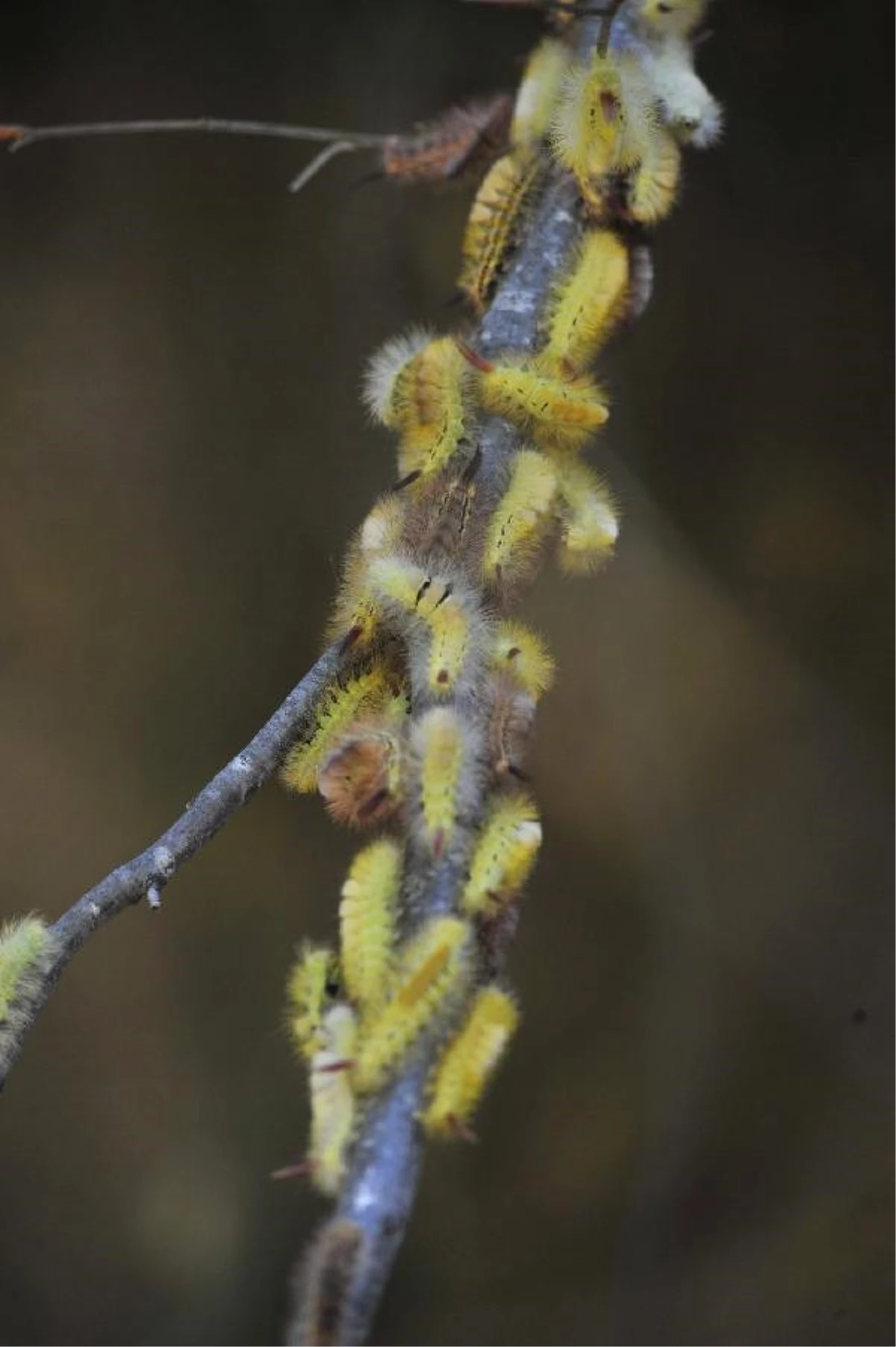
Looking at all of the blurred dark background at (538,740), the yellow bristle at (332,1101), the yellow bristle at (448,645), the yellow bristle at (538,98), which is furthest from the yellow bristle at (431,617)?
the blurred dark background at (538,740)

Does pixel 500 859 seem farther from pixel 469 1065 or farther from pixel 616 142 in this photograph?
pixel 616 142

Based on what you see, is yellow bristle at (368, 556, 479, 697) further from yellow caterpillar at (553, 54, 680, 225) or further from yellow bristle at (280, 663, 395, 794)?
yellow caterpillar at (553, 54, 680, 225)

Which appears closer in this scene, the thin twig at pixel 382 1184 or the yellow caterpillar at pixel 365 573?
the thin twig at pixel 382 1184

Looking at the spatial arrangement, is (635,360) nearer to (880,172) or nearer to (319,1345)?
(880,172)

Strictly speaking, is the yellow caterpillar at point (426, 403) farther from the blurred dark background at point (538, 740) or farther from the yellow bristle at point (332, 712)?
the blurred dark background at point (538, 740)

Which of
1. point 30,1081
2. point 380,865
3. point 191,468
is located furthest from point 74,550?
point 380,865

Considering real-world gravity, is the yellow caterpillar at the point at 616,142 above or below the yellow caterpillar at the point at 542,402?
above
